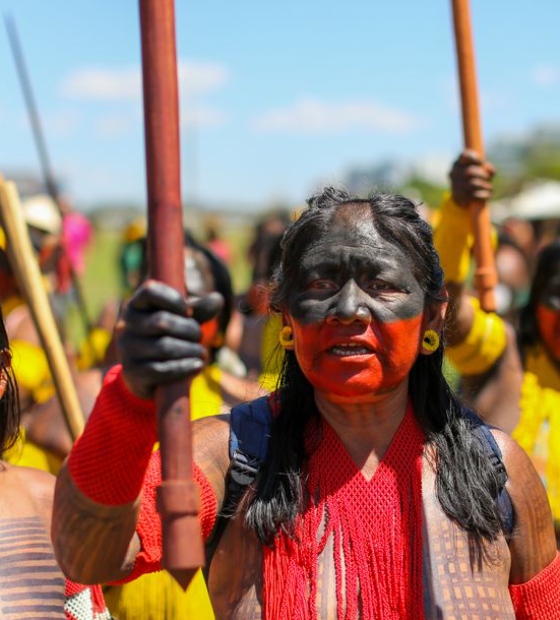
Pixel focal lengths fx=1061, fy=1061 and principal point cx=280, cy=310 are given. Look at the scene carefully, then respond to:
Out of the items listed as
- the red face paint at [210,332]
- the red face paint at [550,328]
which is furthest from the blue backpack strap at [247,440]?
the red face paint at [550,328]

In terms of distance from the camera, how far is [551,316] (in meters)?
4.14

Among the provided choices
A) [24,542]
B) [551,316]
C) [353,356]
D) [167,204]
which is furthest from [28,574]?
[551,316]

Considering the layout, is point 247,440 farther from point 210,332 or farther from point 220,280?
point 220,280

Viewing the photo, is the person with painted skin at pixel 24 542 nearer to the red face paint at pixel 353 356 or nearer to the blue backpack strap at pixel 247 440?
the blue backpack strap at pixel 247 440

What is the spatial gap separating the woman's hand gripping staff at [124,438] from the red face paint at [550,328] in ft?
8.01

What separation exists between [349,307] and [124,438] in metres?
0.68

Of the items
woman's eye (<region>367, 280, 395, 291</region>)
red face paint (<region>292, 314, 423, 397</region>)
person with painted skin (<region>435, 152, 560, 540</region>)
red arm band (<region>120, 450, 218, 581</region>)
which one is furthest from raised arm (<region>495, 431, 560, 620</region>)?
person with painted skin (<region>435, 152, 560, 540</region>)

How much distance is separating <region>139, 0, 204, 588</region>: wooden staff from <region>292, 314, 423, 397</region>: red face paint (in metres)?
0.75

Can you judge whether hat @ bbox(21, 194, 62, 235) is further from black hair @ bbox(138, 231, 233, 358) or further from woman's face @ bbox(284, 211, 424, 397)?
woman's face @ bbox(284, 211, 424, 397)

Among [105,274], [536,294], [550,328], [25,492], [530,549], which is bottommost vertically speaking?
[530,549]

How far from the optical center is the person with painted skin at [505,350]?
12.0ft

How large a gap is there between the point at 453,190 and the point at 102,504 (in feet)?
7.15

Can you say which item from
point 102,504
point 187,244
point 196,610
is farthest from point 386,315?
point 187,244

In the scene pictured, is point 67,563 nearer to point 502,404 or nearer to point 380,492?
point 380,492
